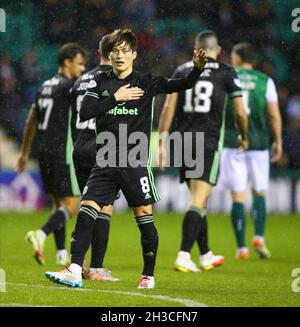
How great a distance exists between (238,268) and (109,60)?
269cm

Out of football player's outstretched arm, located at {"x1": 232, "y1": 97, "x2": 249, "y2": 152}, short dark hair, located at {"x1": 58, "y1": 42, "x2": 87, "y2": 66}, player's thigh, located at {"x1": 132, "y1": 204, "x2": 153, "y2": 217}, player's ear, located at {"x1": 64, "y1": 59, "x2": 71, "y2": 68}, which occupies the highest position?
short dark hair, located at {"x1": 58, "y1": 42, "x2": 87, "y2": 66}

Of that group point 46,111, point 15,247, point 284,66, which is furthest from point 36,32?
point 46,111

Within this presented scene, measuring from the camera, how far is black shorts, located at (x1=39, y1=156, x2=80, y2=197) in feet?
33.9

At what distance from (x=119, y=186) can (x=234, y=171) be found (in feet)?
14.0

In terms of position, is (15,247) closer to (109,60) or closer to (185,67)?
(185,67)

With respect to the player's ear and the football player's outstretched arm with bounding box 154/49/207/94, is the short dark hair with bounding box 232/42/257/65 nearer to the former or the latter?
→ the player's ear

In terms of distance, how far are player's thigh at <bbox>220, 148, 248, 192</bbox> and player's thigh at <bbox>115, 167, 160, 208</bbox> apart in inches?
163

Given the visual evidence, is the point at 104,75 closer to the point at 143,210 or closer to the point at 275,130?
the point at 143,210

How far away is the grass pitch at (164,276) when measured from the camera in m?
7.02

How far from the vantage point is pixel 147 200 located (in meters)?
7.70

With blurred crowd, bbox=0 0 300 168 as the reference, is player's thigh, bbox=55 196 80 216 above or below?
below

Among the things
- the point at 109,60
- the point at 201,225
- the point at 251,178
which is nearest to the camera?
the point at 109,60

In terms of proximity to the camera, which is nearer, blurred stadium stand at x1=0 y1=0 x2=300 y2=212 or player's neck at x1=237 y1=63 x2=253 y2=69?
player's neck at x1=237 y1=63 x2=253 y2=69

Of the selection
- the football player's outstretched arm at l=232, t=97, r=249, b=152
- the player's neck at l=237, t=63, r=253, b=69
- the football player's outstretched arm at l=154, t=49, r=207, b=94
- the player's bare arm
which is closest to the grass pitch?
the player's bare arm
